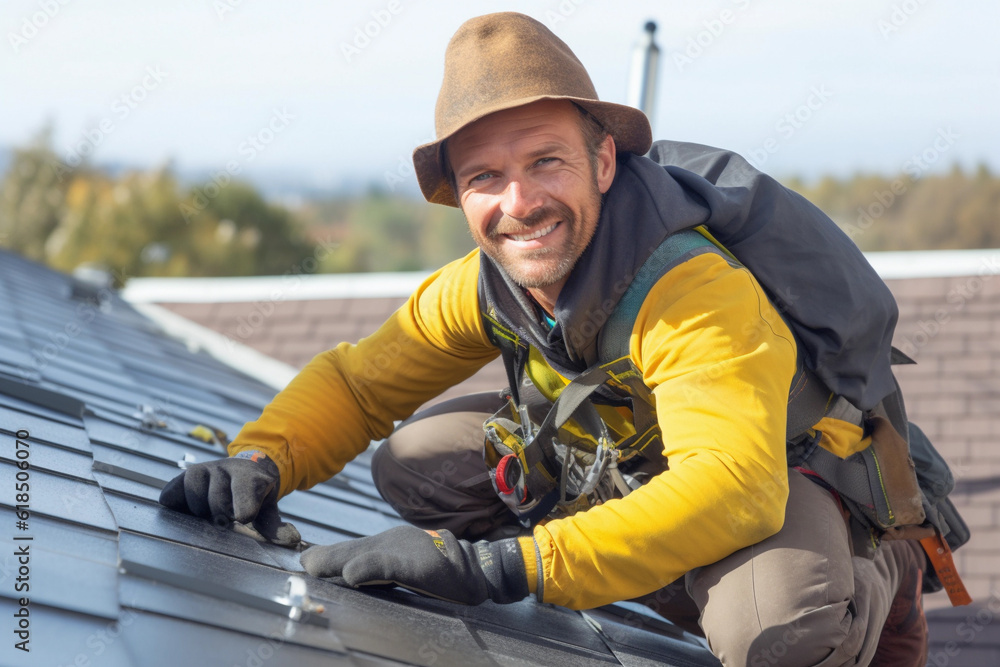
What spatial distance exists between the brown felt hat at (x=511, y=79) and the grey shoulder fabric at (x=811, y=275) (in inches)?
8.8

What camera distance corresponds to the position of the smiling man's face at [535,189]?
2428mm

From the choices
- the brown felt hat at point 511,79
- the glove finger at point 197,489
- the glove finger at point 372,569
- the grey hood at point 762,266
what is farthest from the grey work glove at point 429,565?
the brown felt hat at point 511,79

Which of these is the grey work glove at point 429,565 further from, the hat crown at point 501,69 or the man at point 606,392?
the hat crown at point 501,69

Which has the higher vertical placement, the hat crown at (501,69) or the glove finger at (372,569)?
the hat crown at (501,69)

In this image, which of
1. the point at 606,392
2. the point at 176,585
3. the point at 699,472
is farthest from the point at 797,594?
the point at 176,585

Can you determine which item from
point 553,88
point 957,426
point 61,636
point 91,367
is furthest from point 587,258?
point 957,426

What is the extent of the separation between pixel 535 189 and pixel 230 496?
1.05m

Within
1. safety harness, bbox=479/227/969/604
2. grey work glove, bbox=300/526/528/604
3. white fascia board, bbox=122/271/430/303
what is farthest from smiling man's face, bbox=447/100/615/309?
white fascia board, bbox=122/271/430/303

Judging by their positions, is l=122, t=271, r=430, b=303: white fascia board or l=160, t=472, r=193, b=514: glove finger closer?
l=160, t=472, r=193, b=514: glove finger

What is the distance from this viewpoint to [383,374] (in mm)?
2805

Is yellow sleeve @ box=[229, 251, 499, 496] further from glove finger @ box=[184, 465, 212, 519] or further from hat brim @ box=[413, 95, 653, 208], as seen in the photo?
glove finger @ box=[184, 465, 212, 519]

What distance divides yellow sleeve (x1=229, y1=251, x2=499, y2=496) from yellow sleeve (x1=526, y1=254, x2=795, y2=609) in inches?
29.3

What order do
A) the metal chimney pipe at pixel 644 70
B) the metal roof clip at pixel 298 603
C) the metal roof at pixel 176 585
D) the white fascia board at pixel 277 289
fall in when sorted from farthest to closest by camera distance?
the white fascia board at pixel 277 289 → the metal chimney pipe at pixel 644 70 → the metal roof clip at pixel 298 603 → the metal roof at pixel 176 585

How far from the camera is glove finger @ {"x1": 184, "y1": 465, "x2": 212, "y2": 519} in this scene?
225 centimetres
